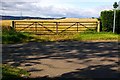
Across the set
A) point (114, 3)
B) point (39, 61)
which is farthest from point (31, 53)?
point (114, 3)

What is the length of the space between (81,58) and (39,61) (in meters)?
1.83

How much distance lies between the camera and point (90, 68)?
31.3 feet

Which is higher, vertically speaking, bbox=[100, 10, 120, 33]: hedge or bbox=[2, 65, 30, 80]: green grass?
bbox=[100, 10, 120, 33]: hedge

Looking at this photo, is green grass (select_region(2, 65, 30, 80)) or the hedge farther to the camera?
the hedge

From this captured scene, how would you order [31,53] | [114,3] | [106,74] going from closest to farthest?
[106,74] → [31,53] → [114,3]

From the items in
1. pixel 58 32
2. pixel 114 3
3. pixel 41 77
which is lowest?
pixel 41 77

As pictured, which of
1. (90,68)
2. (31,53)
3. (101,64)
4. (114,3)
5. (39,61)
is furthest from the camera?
(114,3)

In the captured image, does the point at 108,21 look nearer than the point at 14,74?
No

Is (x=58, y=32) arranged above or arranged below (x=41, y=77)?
above

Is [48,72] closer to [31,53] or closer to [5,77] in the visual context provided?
[5,77]

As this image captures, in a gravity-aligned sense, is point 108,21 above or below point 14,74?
above

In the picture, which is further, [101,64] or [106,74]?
[101,64]

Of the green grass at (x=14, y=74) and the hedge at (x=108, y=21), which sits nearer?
the green grass at (x=14, y=74)

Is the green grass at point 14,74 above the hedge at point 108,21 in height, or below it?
below
